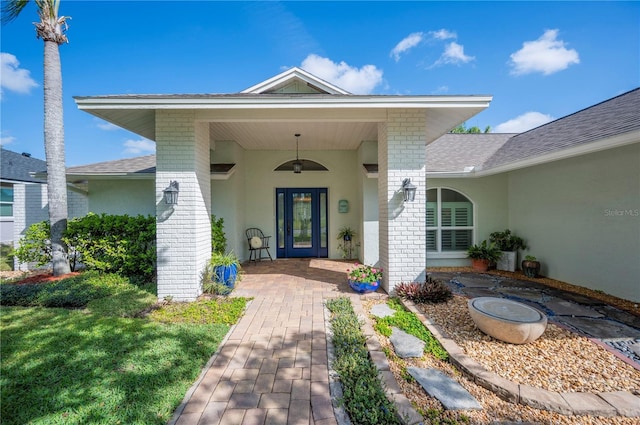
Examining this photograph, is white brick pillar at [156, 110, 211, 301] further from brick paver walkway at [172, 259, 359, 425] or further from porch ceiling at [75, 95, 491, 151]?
brick paver walkway at [172, 259, 359, 425]

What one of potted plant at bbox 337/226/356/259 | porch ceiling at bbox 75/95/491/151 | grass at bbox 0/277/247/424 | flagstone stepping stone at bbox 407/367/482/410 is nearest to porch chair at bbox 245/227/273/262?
potted plant at bbox 337/226/356/259

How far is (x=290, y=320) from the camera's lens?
3.65m

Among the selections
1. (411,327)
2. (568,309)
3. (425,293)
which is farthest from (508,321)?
(568,309)

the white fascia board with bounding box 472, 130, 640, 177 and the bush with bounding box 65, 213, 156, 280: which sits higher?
the white fascia board with bounding box 472, 130, 640, 177

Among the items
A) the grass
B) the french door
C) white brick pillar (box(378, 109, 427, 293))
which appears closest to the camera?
the grass

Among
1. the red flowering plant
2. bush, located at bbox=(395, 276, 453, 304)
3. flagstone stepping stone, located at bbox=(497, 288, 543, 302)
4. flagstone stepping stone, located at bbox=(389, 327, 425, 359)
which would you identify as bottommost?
flagstone stepping stone, located at bbox=(497, 288, 543, 302)

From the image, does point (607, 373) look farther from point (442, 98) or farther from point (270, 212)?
point (270, 212)

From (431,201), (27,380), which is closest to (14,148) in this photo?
(27,380)

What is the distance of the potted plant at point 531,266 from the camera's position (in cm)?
595

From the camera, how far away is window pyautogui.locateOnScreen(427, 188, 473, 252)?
728 centimetres

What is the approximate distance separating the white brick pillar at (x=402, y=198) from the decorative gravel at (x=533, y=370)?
1.37m

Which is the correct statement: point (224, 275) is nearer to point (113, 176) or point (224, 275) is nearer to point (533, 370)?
point (533, 370)

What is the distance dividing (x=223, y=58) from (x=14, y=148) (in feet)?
52.5

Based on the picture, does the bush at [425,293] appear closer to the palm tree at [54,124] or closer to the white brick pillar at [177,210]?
the white brick pillar at [177,210]
